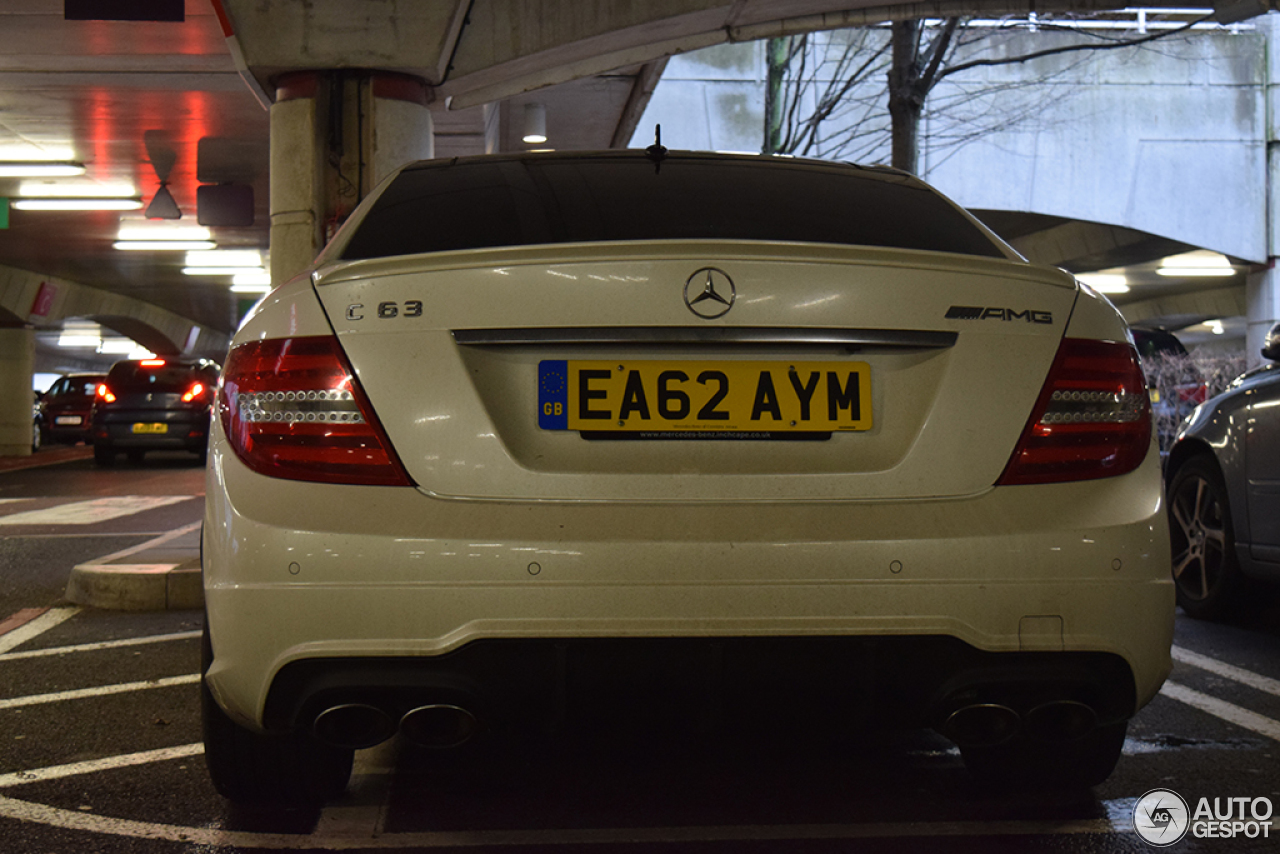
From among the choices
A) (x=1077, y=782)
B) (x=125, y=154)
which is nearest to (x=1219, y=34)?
(x=125, y=154)

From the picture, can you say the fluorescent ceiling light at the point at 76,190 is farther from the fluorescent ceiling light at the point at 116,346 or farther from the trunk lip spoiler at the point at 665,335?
the fluorescent ceiling light at the point at 116,346

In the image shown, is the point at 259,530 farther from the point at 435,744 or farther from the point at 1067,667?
the point at 1067,667

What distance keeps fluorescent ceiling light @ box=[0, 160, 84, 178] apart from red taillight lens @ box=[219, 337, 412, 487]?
45.6ft

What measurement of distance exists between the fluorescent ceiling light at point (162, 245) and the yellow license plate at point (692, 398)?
2040 cm

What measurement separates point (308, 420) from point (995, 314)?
1261 mm

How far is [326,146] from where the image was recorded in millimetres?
7926

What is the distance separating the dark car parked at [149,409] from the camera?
1945cm

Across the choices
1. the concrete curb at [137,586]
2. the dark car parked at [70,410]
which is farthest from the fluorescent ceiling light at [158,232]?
the concrete curb at [137,586]

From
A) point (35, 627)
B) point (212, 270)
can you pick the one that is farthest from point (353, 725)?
point (212, 270)

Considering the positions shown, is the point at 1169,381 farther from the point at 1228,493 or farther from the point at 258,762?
the point at 258,762

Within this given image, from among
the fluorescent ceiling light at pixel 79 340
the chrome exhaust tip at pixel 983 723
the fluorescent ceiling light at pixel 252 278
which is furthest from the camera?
the fluorescent ceiling light at pixel 79 340

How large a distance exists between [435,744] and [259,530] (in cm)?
49

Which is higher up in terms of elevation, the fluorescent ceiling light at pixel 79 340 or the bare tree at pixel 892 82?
the bare tree at pixel 892 82

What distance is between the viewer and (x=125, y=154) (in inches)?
556
